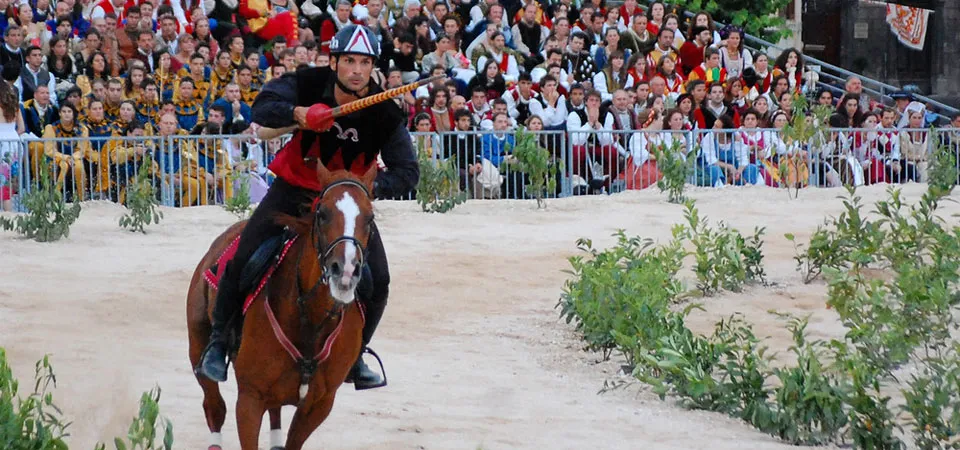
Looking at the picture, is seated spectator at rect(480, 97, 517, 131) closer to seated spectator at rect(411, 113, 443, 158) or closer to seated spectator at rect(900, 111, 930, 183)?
seated spectator at rect(411, 113, 443, 158)

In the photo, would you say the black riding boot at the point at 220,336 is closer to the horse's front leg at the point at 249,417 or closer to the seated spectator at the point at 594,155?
the horse's front leg at the point at 249,417

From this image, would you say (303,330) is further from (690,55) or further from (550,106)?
(690,55)

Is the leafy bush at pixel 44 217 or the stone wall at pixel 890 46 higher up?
the stone wall at pixel 890 46

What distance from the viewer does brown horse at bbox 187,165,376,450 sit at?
6727 millimetres

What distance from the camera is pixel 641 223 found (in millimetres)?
16656

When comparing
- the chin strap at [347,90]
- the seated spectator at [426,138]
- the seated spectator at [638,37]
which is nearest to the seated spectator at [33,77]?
the seated spectator at [426,138]

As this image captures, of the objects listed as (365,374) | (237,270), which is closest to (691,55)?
(365,374)

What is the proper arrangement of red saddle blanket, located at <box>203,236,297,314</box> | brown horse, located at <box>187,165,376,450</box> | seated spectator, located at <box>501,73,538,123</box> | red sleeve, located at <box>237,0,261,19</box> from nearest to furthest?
brown horse, located at <box>187,165,376,450</box> → red saddle blanket, located at <box>203,236,297,314</box> → seated spectator, located at <box>501,73,538,123</box> → red sleeve, located at <box>237,0,261,19</box>

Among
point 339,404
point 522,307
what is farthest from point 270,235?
point 522,307

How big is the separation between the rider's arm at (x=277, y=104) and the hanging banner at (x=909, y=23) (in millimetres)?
26514

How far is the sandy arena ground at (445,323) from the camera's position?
8.97m

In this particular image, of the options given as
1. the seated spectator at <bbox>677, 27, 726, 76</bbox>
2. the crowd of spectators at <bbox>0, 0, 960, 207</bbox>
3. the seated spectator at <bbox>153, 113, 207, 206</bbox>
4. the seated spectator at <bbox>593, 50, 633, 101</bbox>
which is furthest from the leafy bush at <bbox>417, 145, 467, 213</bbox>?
the seated spectator at <bbox>677, 27, 726, 76</bbox>

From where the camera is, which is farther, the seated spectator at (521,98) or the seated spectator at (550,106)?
the seated spectator at (521,98)

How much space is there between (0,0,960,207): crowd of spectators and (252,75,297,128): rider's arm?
8.23 meters
